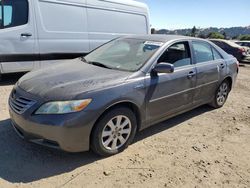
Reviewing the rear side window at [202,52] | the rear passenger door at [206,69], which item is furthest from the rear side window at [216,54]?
the rear side window at [202,52]

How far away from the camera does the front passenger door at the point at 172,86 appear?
12.7 ft

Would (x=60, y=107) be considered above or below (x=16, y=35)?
below

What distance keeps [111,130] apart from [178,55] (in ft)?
5.93

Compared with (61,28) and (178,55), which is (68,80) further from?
(61,28)

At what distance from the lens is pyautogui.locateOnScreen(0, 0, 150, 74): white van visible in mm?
6444

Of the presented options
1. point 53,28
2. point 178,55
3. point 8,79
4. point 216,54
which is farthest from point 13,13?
point 216,54

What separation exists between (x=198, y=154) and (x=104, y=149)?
4.21 feet

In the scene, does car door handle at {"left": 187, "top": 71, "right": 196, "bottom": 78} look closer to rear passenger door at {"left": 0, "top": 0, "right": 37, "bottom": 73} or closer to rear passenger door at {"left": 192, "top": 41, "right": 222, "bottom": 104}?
rear passenger door at {"left": 192, "top": 41, "right": 222, "bottom": 104}

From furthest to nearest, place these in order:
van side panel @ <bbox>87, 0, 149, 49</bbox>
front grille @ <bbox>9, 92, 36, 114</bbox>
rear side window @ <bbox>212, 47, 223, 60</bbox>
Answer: van side panel @ <bbox>87, 0, 149, 49</bbox> < rear side window @ <bbox>212, 47, 223, 60</bbox> < front grille @ <bbox>9, 92, 36, 114</bbox>

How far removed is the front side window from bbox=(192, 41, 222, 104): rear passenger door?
0.21 metres

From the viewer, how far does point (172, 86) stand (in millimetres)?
4137

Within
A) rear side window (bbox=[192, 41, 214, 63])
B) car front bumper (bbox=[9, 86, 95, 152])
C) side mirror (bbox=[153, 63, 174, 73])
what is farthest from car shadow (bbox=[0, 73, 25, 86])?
rear side window (bbox=[192, 41, 214, 63])

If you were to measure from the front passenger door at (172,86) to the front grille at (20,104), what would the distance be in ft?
4.97

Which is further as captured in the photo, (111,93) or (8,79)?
(8,79)
